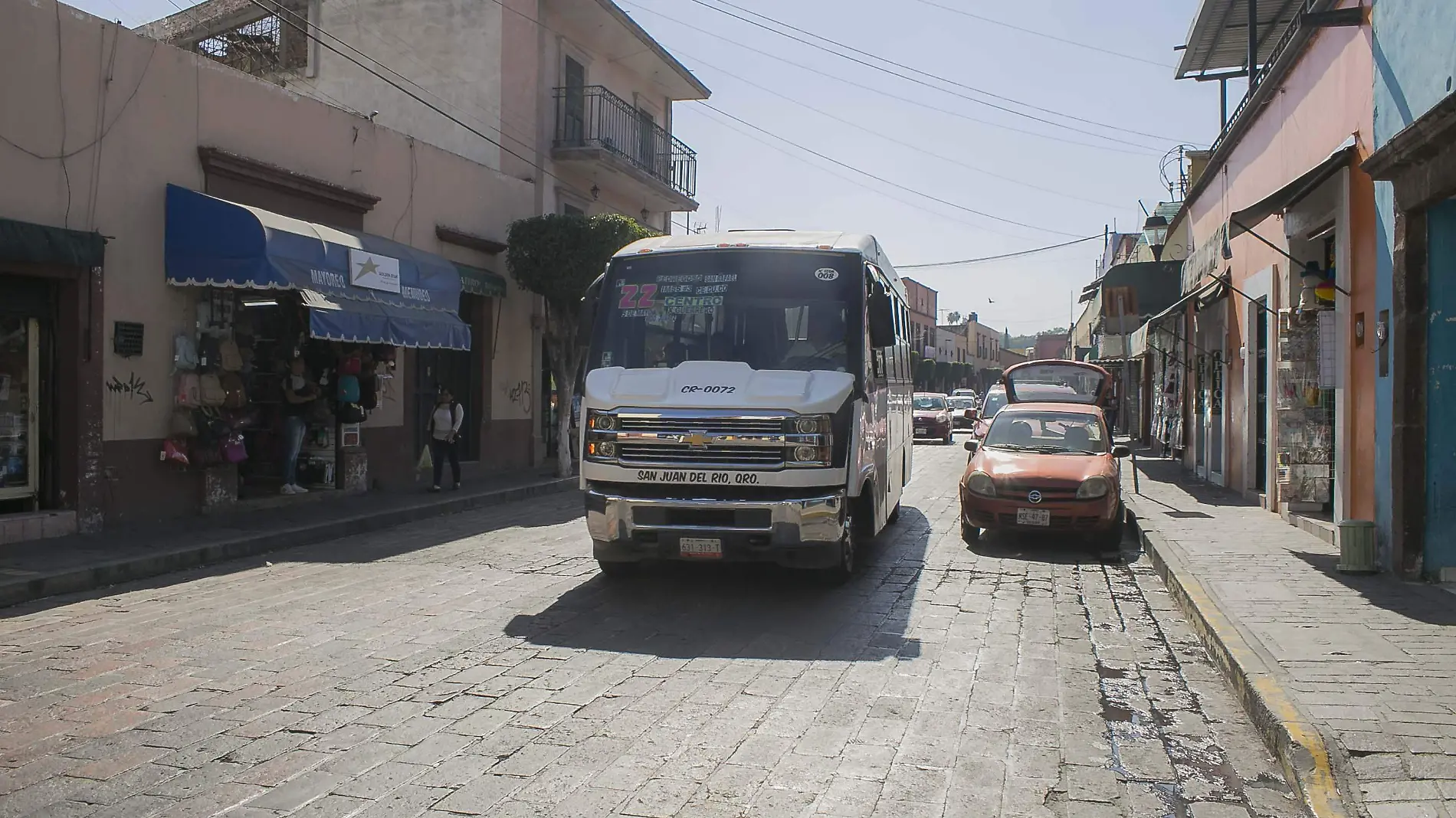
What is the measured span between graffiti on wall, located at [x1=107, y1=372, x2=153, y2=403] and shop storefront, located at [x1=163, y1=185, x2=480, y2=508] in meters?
0.34

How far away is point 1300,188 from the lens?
10.1 metres

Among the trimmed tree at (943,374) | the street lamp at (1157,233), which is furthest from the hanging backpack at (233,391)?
the trimmed tree at (943,374)

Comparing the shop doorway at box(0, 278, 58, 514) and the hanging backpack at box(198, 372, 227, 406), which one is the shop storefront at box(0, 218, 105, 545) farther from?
the hanging backpack at box(198, 372, 227, 406)

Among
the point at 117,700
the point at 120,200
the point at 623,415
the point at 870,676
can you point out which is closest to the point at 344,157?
the point at 120,200

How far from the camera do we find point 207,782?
14.2 feet

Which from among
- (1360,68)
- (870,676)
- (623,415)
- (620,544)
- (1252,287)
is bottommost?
(870,676)

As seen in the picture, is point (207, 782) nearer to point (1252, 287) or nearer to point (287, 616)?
point (287, 616)

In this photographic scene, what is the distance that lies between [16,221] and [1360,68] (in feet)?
41.5

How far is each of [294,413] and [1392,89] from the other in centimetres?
1263

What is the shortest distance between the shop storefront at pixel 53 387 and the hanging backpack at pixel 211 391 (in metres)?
1.21

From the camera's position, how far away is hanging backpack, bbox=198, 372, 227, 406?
12.2m

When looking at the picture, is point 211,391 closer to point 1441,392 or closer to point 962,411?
point 1441,392

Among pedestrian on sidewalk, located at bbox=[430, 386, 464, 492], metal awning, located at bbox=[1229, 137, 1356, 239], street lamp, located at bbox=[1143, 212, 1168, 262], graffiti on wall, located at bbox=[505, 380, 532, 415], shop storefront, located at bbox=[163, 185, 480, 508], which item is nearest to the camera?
metal awning, located at bbox=[1229, 137, 1356, 239]

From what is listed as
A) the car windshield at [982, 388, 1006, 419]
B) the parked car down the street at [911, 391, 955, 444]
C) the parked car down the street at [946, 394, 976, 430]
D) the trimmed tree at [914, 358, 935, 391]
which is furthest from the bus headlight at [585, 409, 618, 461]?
the trimmed tree at [914, 358, 935, 391]
